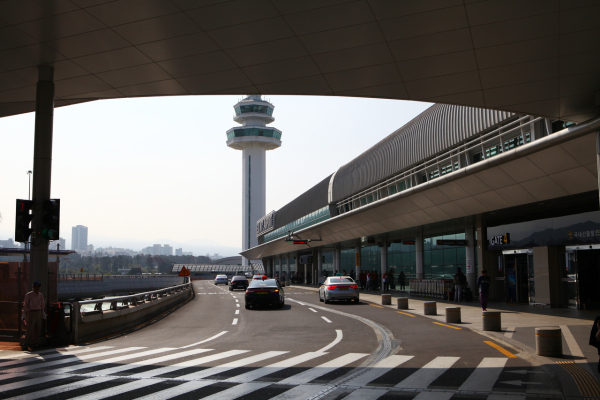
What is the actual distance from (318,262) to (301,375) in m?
61.7

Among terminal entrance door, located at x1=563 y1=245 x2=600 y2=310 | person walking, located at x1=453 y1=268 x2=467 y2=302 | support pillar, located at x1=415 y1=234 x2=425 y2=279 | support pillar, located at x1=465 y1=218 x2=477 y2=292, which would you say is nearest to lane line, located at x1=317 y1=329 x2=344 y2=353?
terminal entrance door, located at x1=563 y1=245 x2=600 y2=310

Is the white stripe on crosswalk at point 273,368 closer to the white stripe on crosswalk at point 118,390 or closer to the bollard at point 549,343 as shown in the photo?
the white stripe on crosswalk at point 118,390

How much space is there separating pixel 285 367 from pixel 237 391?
92.2 inches

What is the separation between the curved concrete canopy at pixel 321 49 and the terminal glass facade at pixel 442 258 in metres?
21.7

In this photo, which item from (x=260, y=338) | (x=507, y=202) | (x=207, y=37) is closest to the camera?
(x=207, y=37)

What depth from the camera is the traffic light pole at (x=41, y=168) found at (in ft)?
46.9

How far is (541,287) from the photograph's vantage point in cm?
2491

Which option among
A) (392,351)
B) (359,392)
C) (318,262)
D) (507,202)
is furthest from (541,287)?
(318,262)

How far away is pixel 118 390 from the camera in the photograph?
8.38m

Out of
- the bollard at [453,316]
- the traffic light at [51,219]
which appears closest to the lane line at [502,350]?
the bollard at [453,316]

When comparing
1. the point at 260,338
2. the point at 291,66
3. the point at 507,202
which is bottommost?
the point at 260,338

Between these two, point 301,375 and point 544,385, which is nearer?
point 544,385

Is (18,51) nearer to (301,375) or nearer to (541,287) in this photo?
(301,375)

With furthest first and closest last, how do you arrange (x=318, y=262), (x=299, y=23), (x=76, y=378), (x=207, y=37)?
(x=318, y=262) → (x=207, y=37) → (x=299, y=23) → (x=76, y=378)
